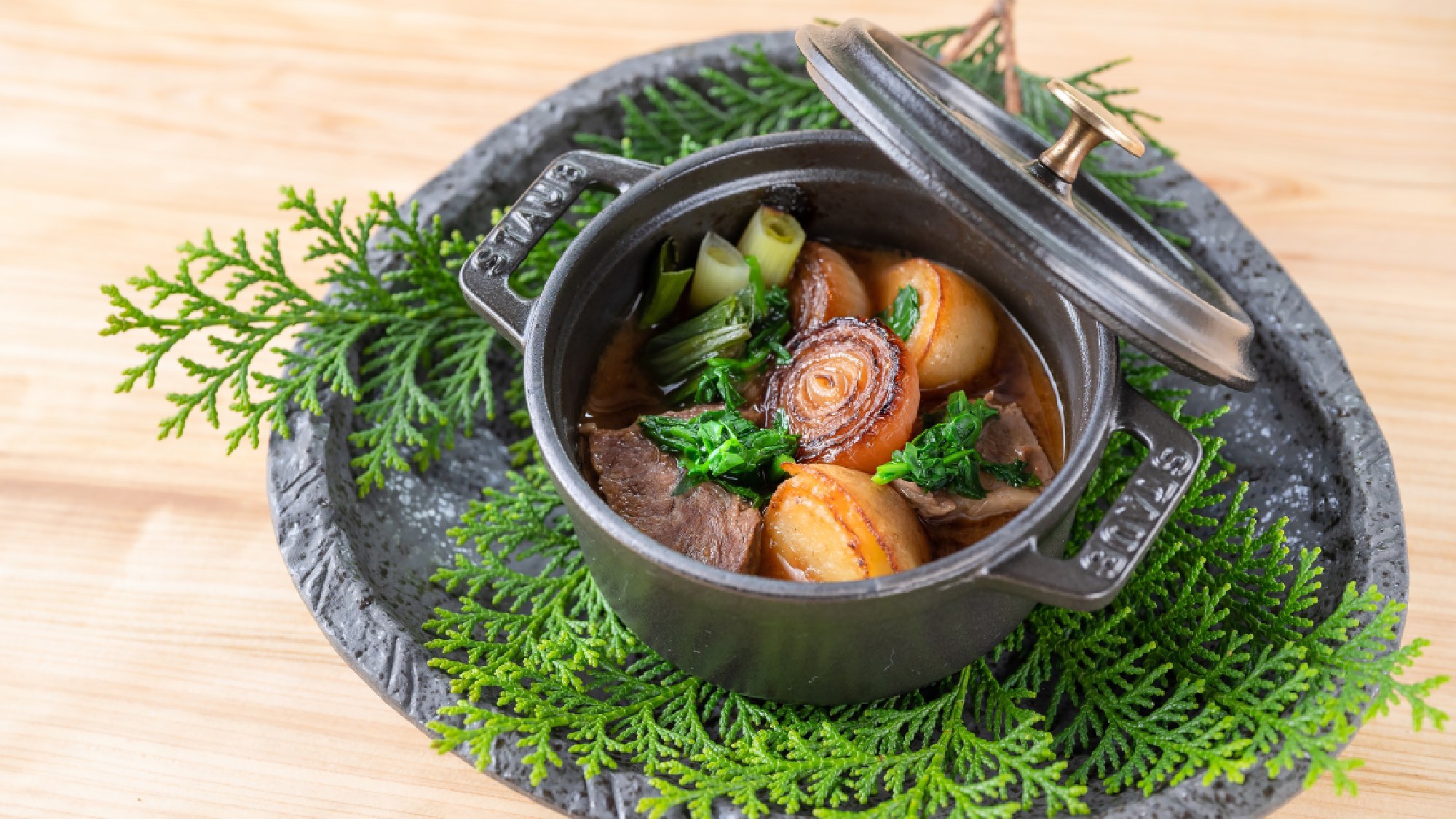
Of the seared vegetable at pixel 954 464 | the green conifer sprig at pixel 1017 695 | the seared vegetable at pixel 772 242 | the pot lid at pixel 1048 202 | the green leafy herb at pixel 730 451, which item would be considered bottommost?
the green conifer sprig at pixel 1017 695

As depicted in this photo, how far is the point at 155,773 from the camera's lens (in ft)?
8.13

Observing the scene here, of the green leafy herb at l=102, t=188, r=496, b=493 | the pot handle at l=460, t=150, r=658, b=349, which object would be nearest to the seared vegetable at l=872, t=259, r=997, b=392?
the pot handle at l=460, t=150, r=658, b=349

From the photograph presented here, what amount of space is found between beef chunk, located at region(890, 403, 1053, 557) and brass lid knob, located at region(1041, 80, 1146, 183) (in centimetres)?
58

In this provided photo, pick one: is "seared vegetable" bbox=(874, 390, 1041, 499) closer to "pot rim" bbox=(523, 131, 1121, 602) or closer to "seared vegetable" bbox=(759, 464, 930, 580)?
"seared vegetable" bbox=(759, 464, 930, 580)

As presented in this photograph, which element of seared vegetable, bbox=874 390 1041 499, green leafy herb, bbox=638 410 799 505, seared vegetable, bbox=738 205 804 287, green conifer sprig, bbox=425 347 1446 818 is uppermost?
seared vegetable, bbox=738 205 804 287

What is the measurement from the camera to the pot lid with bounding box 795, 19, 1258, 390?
1.84m

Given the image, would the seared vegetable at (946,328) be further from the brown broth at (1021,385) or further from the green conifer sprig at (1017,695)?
the green conifer sprig at (1017,695)

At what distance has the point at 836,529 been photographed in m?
2.05

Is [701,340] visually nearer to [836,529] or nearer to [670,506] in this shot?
[670,506]

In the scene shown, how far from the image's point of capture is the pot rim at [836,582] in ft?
6.03

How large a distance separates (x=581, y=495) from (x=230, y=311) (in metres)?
1.18

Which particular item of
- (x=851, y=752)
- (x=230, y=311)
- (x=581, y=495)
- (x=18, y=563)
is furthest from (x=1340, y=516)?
(x=18, y=563)

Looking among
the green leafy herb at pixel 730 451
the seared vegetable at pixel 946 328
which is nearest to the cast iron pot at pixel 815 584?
the seared vegetable at pixel 946 328

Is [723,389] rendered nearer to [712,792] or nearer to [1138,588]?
[712,792]
